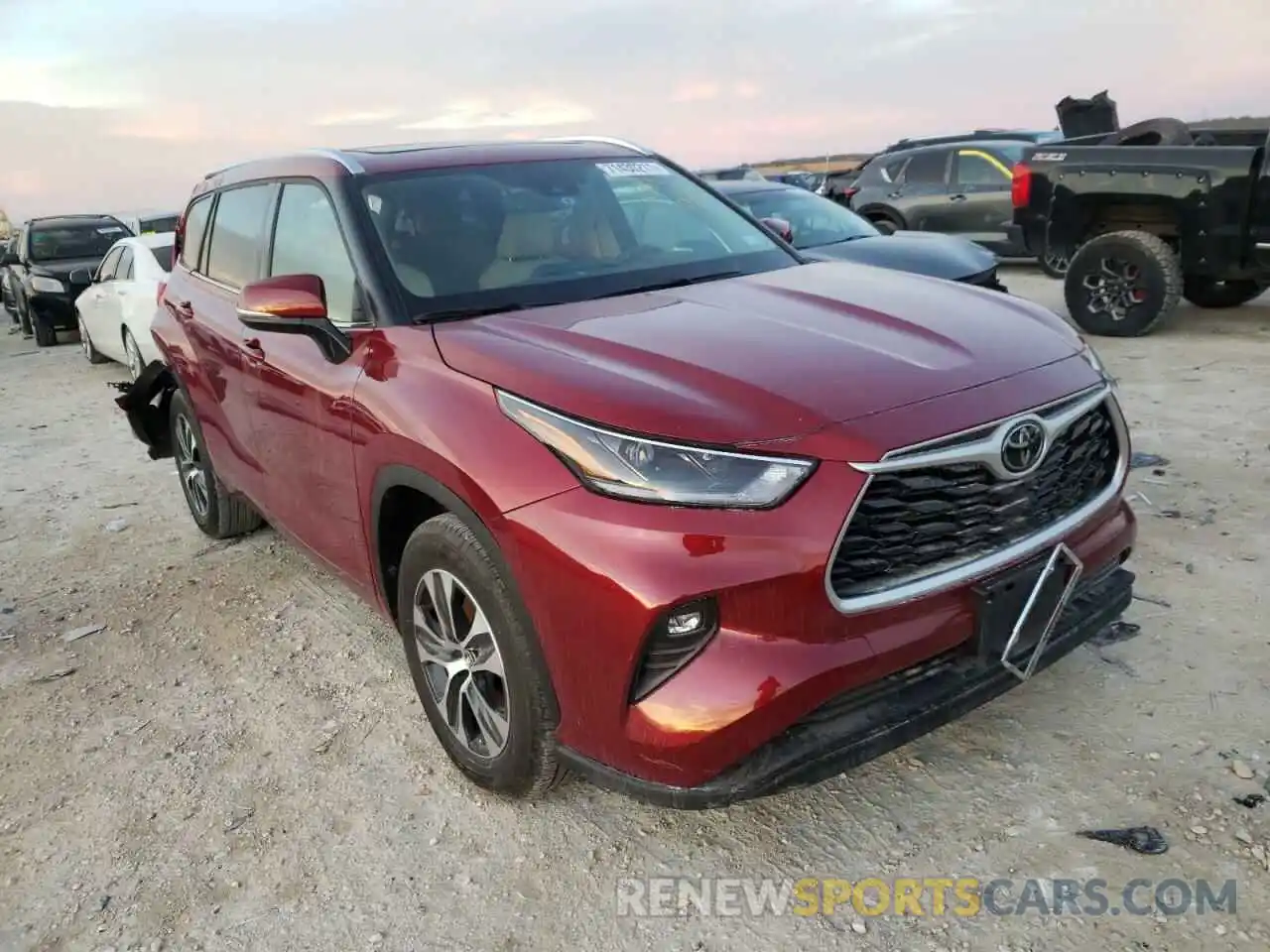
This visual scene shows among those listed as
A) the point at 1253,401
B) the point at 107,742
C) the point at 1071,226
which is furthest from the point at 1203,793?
the point at 1071,226

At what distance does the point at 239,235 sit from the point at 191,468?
1499mm

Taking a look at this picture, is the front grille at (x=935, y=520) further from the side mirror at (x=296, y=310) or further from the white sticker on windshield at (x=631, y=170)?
the white sticker on windshield at (x=631, y=170)

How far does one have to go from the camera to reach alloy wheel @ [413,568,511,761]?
8.68ft

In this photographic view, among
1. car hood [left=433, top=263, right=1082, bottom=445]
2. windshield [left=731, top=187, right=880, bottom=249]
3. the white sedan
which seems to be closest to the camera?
car hood [left=433, top=263, right=1082, bottom=445]

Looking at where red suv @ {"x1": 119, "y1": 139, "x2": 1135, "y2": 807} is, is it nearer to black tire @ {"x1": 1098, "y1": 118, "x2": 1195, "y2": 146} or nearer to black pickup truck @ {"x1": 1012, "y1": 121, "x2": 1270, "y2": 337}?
black pickup truck @ {"x1": 1012, "y1": 121, "x2": 1270, "y2": 337}

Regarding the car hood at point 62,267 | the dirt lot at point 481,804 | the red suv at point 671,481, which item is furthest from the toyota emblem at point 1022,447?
the car hood at point 62,267

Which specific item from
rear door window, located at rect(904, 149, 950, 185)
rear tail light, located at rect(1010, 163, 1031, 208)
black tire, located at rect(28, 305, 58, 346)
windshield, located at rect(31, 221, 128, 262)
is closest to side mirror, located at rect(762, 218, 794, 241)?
rear tail light, located at rect(1010, 163, 1031, 208)

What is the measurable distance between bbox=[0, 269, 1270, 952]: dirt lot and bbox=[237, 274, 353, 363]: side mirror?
1256 millimetres

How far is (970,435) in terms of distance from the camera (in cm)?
229

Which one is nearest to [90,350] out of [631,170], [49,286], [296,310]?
[49,286]

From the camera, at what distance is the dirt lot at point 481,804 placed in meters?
2.42

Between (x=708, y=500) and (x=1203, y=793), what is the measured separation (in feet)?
5.25

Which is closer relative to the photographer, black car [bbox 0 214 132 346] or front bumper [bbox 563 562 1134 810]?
front bumper [bbox 563 562 1134 810]

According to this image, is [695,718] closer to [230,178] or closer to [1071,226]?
[230,178]
